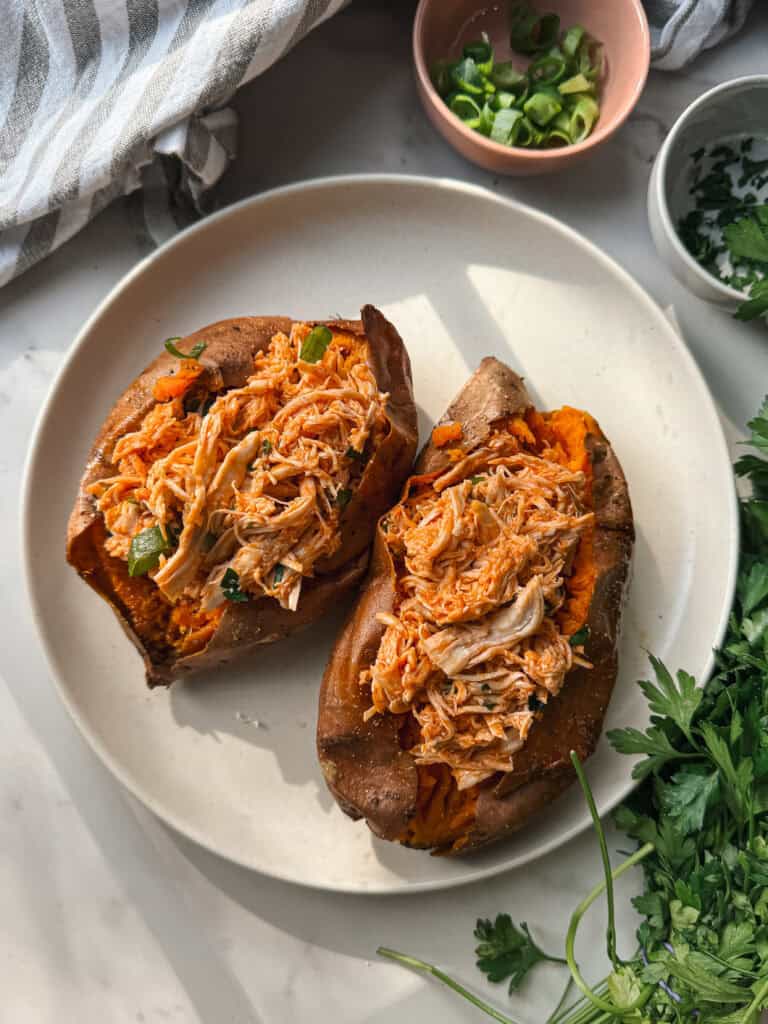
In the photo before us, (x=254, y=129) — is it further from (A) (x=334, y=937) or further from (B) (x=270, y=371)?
(A) (x=334, y=937)

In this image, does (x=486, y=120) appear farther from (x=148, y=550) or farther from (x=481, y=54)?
(x=148, y=550)

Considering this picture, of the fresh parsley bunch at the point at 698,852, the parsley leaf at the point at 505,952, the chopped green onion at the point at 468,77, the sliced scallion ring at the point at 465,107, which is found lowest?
the parsley leaf at the point at 505,952

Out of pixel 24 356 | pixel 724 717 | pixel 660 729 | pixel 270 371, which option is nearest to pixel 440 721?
pixel 660 729

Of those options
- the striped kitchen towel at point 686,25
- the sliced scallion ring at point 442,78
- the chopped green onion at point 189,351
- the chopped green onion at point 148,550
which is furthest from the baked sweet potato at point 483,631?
the striped kitchen towel at point 686,25

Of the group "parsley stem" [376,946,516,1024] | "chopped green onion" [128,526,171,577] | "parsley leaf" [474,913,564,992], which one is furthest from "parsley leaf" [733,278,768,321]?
"parsley stem" [376,946,516,1024]

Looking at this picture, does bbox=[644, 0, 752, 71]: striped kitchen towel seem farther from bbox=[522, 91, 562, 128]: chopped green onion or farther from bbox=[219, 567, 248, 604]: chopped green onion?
bbox=[219, 567, 248, 604]: chopped green onion

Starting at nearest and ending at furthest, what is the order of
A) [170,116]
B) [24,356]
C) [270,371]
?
[270,371] < [170,116] < [24,356]

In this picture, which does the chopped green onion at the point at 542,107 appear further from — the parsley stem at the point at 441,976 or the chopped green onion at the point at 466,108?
the parsley stem at the point at 441,976
